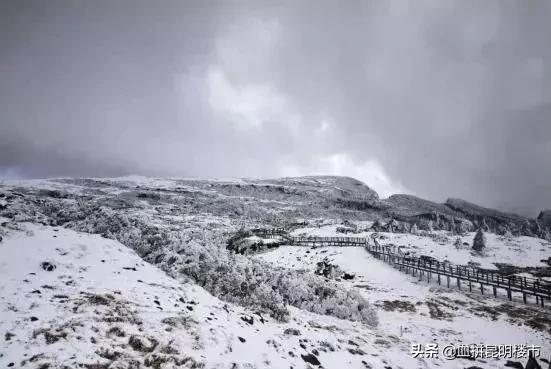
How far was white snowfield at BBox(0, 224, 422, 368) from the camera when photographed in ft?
21.9

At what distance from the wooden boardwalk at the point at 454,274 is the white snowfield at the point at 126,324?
1854 cm

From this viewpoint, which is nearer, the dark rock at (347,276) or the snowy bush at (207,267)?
the snowy bush at (207,267)

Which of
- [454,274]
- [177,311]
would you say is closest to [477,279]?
[454,274]

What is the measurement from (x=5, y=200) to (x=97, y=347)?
535 inches

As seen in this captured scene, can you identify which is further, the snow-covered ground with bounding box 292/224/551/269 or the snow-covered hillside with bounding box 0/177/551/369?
the snow-covered ground with bounding box 292/224/551/269

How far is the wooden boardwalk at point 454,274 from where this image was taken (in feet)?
83.1

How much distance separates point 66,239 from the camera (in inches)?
479

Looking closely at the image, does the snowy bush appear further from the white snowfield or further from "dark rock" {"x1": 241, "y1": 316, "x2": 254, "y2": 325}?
"dark rock" {"x1": 241, "y1": 316, "x2": 254, "y2": 325}

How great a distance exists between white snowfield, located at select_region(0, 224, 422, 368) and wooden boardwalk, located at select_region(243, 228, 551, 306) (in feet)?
60.8

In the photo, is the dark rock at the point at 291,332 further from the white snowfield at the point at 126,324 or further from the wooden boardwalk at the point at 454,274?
the wooden boardwalk at the point at 454,274

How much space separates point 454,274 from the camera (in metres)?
31.0

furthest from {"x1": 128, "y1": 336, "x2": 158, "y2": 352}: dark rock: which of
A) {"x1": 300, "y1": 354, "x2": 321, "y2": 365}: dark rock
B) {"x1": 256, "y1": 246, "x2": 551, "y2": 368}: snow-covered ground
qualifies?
{"x1": 256, "y1": 246, "x2": 551, "y2": 368}: snow-covered ground

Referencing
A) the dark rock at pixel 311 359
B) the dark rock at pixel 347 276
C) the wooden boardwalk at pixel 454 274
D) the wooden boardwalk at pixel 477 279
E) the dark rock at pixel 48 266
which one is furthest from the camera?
the dark rock at pixel 347 276

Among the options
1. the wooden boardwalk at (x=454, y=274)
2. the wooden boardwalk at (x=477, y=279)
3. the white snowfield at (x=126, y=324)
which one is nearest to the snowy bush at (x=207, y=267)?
the white snowfield at (x=126, y=324)
